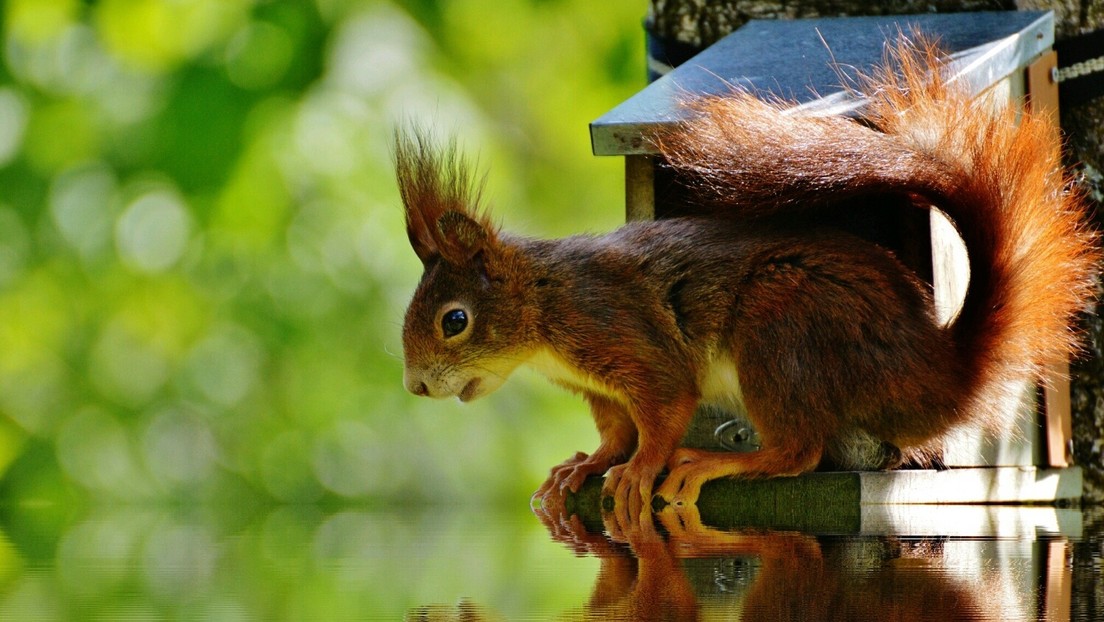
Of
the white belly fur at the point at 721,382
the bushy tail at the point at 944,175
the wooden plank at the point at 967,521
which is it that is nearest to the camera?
the wooden plank at the point at 967,521

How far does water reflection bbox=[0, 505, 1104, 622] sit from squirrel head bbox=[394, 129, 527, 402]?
0.91 ft

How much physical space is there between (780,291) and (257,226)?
97.7 inches

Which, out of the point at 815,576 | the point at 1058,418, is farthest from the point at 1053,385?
the point at 815,576

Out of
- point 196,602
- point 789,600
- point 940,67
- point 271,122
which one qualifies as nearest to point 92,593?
point 196,602

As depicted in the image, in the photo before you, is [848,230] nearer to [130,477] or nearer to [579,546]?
[579,546]

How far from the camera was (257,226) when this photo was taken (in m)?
4.11

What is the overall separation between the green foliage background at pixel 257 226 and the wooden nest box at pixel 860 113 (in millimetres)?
1684

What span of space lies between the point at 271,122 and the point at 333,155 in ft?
0.72

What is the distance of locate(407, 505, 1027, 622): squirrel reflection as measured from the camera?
104 cm

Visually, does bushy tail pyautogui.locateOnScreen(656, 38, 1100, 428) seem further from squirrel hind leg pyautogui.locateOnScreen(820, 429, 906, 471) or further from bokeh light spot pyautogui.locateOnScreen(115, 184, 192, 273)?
bokeh light spot pyautogui.locateOnScreen(115, 184, 192, 273)

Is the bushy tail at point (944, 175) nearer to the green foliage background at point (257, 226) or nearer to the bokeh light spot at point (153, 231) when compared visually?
the green foliage background at point (257, 226)

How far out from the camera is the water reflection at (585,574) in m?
1.09

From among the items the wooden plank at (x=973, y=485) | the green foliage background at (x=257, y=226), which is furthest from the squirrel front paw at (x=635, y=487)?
the green foliage background at (x=257, y=226)

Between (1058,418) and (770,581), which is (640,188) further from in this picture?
(770,581)
